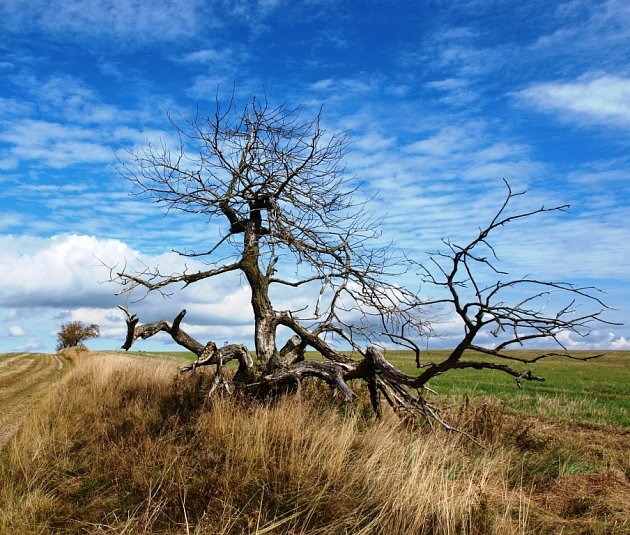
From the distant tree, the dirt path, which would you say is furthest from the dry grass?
the distant tree

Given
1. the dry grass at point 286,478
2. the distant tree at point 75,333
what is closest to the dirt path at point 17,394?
the dry grass at point 286,478

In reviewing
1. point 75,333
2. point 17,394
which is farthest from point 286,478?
point 75,333

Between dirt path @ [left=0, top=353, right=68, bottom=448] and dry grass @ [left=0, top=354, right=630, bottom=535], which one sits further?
dirt path @ [left=0, top=353, right=68, bottom=448]

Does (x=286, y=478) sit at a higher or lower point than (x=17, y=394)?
higher

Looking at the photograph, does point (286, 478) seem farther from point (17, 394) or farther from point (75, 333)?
point (75, 333)

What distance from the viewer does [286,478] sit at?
562cm

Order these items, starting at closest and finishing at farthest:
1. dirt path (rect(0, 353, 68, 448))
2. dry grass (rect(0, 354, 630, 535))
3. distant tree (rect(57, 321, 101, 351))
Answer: dry grass (rect(0, 354, 630, 535)) < dirt path (rect(0, 353, 68, 448)) < distant tree (rect(57, 321, 101, 351))

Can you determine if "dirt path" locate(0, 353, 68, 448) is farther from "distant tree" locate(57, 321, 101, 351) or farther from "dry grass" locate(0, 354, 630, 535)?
"distant tree" locate(57, 321, 101, 351)

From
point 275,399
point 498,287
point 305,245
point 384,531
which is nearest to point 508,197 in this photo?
point 498,287

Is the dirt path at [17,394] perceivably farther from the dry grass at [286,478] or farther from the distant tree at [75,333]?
the distant tree at [75,333]

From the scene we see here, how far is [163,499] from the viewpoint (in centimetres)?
567

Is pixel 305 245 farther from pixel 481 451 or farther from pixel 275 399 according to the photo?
pixel 481 451

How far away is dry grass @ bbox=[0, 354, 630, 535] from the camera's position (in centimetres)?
492

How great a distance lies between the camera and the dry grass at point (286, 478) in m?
4.92
